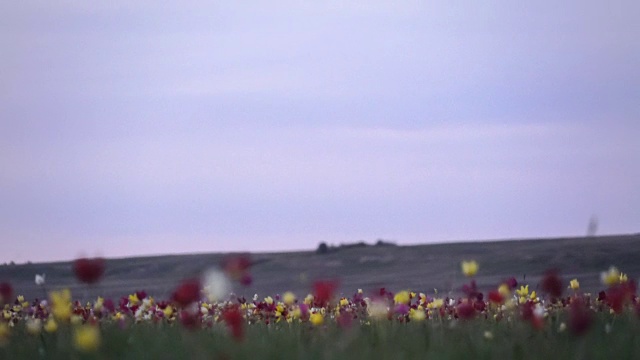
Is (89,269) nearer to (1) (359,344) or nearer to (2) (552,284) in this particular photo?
(1) (359,344)

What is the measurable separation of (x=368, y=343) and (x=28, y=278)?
1841 centimetres

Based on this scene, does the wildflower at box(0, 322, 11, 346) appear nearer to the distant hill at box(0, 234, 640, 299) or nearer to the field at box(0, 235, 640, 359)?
the field at box(0, 235, 640, 359)

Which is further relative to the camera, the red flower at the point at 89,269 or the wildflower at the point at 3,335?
the wildflower at the point at 3,335

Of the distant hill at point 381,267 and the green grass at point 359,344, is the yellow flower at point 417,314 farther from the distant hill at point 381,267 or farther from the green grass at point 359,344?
the distant hill at point 381,267

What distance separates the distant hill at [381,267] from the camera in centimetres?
1838

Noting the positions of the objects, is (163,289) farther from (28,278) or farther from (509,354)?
(509,354)

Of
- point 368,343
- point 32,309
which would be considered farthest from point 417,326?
point 32,309

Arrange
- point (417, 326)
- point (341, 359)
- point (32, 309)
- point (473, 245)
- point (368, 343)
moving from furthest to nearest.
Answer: point (473, 245) → point (32, 309) → point (417, 326) → point (368, 343) → point (341, 359)

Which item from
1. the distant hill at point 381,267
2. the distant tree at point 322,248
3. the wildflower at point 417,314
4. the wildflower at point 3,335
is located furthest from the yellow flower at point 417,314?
the distant tree at point 322,248

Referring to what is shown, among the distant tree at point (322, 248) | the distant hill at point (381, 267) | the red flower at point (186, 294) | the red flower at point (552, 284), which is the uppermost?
the distant tree at point (322, 248)

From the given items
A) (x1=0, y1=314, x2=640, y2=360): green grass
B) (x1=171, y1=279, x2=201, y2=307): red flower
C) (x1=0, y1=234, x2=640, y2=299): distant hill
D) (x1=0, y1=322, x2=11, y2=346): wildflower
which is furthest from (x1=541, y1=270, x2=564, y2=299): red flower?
(x1=0, y1=234, x2=640, y2=299): distant hill

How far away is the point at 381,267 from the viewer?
21359 millimetres

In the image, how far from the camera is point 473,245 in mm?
22656

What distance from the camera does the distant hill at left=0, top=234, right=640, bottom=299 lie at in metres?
18.4
